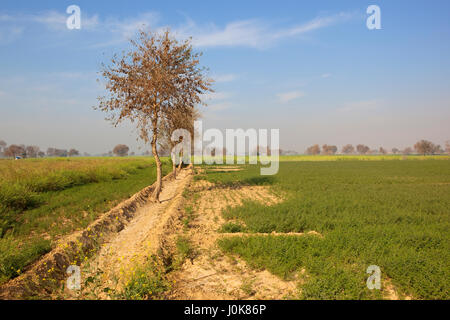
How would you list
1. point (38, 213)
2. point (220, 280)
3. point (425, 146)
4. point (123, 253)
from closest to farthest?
point (220, 280)
point (123, 253)
point (38, 213)
point (425, 146)

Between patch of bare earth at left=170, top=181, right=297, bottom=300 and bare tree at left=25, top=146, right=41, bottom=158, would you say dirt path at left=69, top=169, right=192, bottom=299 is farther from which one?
bare tree at left=25, top=146, right=41, bottom=158

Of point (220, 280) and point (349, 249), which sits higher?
point (349, 249)

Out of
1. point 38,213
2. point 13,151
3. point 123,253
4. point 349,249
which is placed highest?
point 13,151

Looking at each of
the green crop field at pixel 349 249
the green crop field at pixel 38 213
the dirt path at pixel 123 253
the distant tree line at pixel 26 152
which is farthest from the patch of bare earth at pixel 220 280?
the distant tree line at pixel 26 152

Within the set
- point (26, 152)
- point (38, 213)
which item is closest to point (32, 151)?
point (26, 152)

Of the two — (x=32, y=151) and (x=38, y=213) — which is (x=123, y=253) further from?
(x=32, y=151)

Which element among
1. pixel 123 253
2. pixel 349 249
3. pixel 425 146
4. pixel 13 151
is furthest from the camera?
pixel 425 146

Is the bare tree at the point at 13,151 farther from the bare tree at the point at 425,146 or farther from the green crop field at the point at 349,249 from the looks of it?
the bare tree at the point at 425,146

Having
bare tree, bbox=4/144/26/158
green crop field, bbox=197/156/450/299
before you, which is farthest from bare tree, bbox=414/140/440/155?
bare tree, bbox=4/144/26/158

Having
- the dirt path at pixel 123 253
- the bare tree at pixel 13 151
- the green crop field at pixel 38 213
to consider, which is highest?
the bare tree at pixel 13 151

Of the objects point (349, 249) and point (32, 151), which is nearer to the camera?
point (349, 249)

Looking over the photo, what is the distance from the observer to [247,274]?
5648 mm
